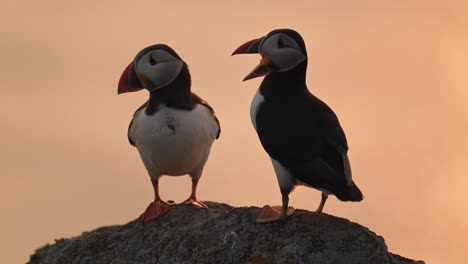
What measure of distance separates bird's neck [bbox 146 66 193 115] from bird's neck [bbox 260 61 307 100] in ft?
5.56

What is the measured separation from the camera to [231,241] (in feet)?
28.6

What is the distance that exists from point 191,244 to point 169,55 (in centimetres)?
242

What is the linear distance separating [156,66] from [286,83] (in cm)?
204

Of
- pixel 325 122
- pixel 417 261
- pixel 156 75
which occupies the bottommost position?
pixel 417 261

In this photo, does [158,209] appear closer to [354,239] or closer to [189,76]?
[189,76]

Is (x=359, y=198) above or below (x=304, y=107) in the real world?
below

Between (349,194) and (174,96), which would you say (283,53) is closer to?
(349,194)

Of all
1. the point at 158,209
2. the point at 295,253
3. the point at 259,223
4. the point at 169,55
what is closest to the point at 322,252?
the point at 295,253

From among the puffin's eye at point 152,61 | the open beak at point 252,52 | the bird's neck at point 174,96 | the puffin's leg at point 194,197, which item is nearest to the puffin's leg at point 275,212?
the open beak at point 252,52

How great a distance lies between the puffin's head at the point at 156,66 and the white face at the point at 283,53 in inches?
69.8

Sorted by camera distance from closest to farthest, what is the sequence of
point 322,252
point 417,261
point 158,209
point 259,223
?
point 322,252 < point 259,223 < point 417,261 < point 158,209

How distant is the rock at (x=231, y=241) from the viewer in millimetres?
8328

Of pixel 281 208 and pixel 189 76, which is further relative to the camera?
pixel 189 76

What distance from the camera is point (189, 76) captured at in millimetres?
10430
